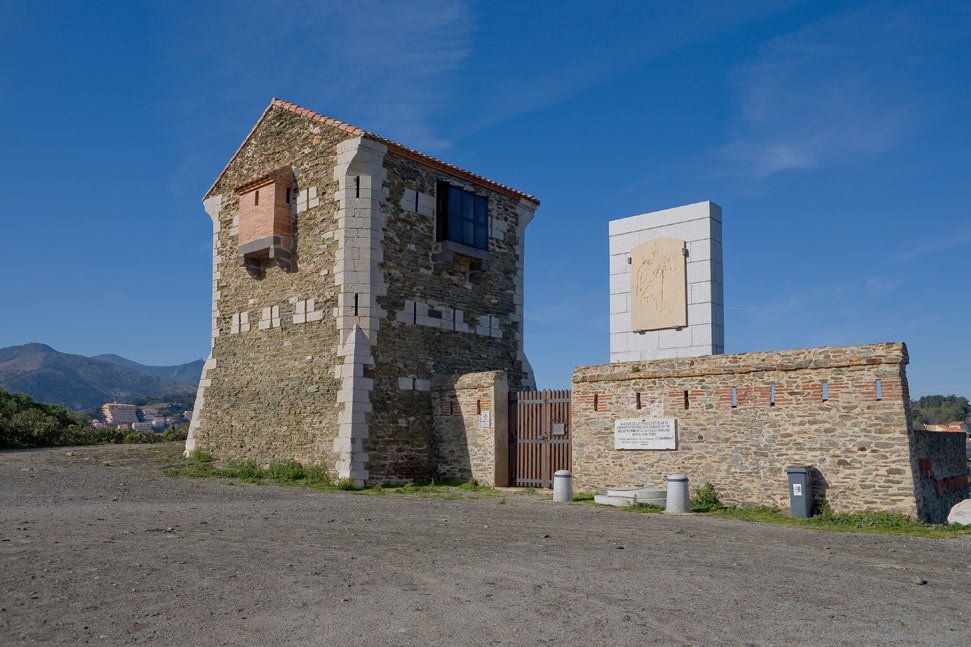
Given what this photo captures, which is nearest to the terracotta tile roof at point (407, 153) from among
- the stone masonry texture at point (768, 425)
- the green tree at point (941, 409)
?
the stone masonry texture at point (768, 425)

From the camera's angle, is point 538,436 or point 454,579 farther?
point 538,436

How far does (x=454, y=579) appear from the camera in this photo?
7305 millimetres

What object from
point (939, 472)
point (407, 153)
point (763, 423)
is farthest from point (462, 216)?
point (939, 472)

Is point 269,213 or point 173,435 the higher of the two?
point 269,213

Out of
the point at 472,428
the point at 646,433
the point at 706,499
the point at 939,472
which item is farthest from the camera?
the point at 472,428

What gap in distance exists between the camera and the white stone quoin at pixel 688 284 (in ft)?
58.2

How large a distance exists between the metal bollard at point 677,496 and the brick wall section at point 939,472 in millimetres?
3365

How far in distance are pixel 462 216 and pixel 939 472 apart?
462 inches

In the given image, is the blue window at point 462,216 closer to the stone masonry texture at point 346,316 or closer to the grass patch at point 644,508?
the stone masonry texture at point 346,316

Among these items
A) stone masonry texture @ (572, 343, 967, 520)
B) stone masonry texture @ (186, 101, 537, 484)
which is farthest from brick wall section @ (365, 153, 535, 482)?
stone masonry texture @ (572, 343, 967, 520)

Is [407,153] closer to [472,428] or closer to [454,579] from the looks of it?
[472,428]

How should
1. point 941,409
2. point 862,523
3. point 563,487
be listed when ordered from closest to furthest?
point 862,523 → point 563,487 → point 941,409

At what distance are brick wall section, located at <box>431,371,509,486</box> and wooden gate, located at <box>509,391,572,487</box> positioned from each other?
24cm

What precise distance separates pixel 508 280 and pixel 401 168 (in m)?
4.41
